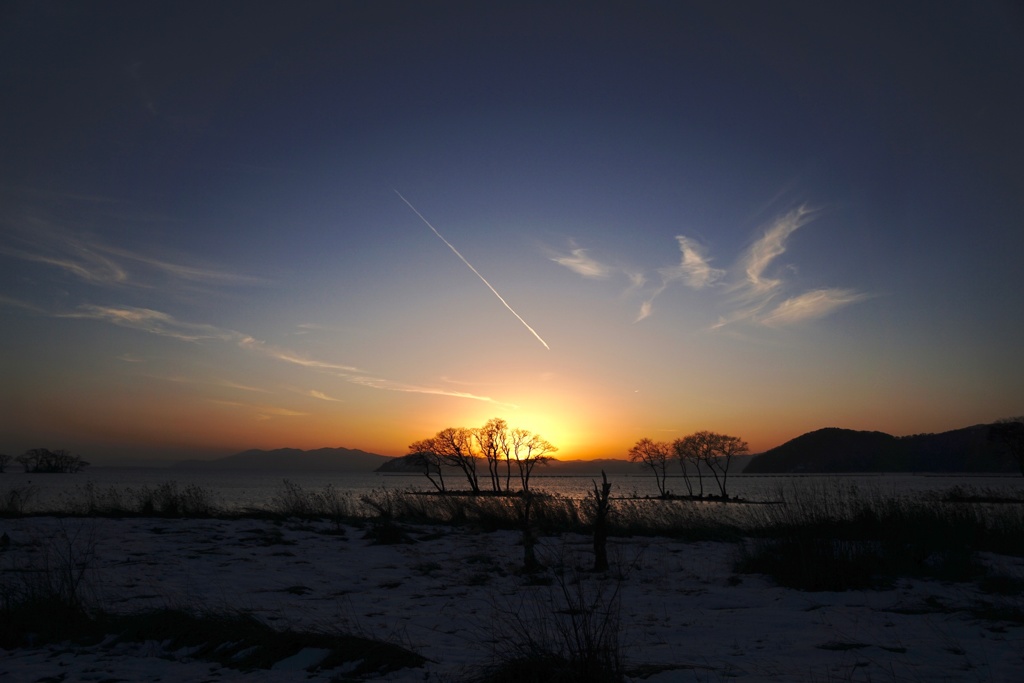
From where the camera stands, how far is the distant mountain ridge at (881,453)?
146 metres

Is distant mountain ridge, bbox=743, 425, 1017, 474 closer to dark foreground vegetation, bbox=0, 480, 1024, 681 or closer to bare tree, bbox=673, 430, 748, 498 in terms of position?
bare tree, bbox=673, 430, 748, 498

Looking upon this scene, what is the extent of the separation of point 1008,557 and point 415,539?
39.7 ft

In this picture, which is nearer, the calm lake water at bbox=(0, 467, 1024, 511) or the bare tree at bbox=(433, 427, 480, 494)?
the calm lake water at bbox=(0, 467, 1024, 511)

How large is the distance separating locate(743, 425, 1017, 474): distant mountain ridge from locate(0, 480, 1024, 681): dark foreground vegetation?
159571 mm

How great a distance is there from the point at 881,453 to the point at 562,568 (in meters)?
196

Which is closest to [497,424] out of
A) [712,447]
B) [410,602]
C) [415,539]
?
[712,447]

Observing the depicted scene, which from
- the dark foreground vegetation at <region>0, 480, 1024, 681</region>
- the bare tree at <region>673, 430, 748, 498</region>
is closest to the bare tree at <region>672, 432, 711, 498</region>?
the bare tree at <region>673, 430, 748, 498</region>

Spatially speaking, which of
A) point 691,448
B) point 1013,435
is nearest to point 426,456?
point 691,448

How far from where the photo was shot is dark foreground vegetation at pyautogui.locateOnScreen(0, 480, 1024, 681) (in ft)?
15.2

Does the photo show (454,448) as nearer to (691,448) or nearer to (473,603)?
(691,448)

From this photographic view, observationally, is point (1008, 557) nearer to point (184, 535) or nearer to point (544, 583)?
point (544, 583)

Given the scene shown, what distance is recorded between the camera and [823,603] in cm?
755

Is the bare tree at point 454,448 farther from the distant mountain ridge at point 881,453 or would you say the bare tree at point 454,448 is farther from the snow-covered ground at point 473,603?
the distant mountain ridge at point 881,453

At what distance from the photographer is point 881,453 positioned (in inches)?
6496
